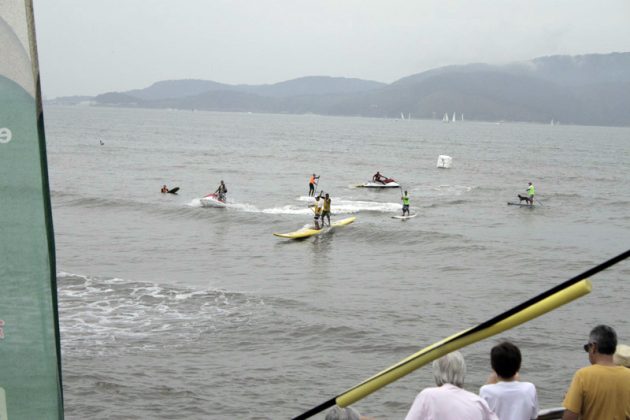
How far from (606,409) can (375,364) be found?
421 inches

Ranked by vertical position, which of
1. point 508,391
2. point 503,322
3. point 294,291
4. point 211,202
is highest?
point 503,322

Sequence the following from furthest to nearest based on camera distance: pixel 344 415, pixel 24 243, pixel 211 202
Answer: pixel 211 202, pixel 344 415, pixel 24 243

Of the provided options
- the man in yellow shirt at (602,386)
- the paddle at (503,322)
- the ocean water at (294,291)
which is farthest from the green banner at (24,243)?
the ocean water at (294,291)

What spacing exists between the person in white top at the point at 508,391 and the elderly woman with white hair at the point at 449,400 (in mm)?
577

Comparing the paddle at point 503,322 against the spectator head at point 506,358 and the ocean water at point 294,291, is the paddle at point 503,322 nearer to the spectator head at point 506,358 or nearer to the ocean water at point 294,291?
the spectator head at point 506,358

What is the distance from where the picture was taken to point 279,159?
3204 inches

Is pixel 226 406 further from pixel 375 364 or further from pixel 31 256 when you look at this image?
pixel 31 256

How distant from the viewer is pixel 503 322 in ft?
7.20

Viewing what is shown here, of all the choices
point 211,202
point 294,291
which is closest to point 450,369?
point 294,291

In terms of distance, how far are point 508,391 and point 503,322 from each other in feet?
6.83

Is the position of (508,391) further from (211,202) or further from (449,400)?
(211,202)

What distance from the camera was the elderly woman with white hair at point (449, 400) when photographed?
342 centimetres

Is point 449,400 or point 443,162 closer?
point 449,400

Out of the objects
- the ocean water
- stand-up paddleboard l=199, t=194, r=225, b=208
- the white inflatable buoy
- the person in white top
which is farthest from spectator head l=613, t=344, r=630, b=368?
the white inflatable buoy
